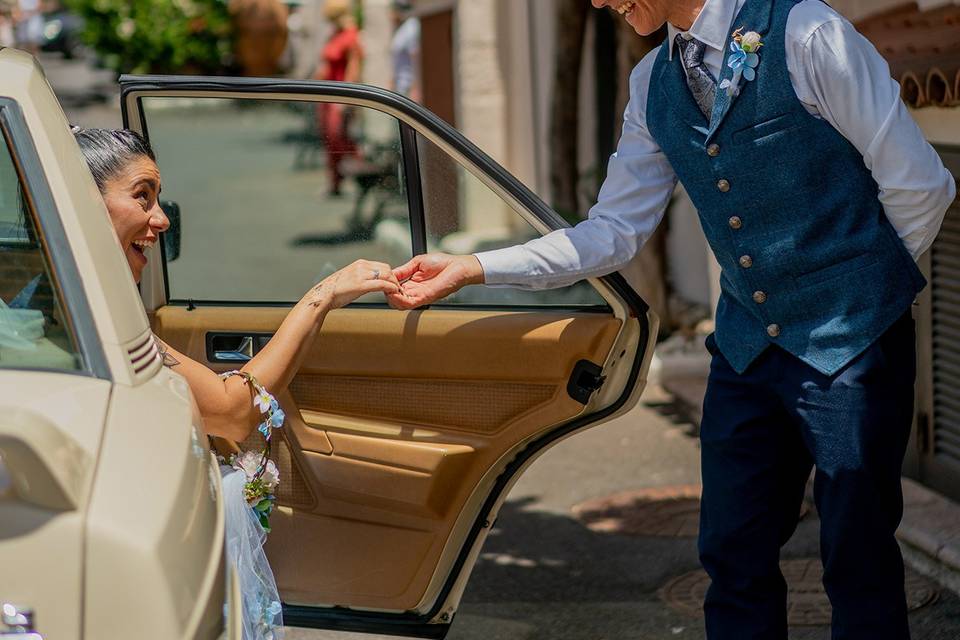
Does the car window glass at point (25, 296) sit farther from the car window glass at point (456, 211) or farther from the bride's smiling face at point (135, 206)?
the car window glass at point (456, 211)

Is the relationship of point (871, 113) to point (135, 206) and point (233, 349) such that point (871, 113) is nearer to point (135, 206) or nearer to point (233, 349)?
point (135, 206)

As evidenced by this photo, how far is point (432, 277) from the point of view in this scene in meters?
3.26

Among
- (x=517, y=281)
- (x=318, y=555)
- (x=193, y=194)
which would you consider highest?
(x=517, y=281)

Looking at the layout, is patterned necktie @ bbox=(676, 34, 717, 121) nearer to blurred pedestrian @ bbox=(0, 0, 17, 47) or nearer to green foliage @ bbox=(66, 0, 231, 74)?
green foliage @ bbox=(66, 0, 231, 74)

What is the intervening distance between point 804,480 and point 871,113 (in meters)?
0.85

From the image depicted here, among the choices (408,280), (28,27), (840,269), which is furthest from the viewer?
(28,27)

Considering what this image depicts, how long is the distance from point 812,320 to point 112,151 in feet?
5.08

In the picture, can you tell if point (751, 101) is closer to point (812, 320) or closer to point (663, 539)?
point (812, 320)

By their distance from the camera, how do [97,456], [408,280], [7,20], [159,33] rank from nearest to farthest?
[97,456] → [408,280] → [159,33] → [7,20]

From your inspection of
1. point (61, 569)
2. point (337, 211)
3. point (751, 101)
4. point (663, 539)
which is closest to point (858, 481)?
point (751, 101)

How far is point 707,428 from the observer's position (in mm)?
3094

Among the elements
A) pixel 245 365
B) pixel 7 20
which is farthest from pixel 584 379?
pixel 7 20

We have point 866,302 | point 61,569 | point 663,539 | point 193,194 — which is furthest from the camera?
point 193,194

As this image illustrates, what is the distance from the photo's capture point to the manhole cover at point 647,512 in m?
5.16
